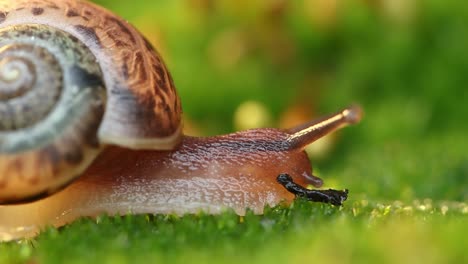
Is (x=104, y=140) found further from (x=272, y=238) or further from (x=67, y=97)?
(x=272, y=238)

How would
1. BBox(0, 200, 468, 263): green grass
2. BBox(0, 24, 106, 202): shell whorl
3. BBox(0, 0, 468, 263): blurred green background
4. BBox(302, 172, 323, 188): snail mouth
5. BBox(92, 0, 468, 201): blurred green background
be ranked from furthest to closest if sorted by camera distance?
BBox(92, 0, 468, 201): blurred green background → BBox(0, 0, 468, 263): blurred green background → BBox(302, 172, 323, 188): snail mouth → BBox(0, 24, 106, 202): shell whorl → BBox(0, 200, 468, 263): green grass

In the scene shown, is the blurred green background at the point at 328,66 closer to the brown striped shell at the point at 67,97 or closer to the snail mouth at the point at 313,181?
the snail mouth at the point at 313,181

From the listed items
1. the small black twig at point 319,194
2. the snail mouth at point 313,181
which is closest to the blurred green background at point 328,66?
the snail mouth at point 313,181

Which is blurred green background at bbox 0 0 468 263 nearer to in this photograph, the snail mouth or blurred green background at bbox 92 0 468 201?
blurred green background at bbox 92 0 468 201

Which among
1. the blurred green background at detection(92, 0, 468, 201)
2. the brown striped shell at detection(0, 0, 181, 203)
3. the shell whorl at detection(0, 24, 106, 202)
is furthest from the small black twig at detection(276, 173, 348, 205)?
the blurred green background at detection(92, 0, 468, 201)

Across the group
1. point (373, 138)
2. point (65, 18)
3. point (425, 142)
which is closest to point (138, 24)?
→ point (373, 138)

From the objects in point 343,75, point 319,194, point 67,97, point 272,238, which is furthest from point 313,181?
point 343,75

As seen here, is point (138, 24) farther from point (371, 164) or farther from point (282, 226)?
point (282, 226)

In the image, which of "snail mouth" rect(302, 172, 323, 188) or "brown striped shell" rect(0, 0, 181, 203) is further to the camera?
"snail mouth" rect(302, 172, 323, 188)
